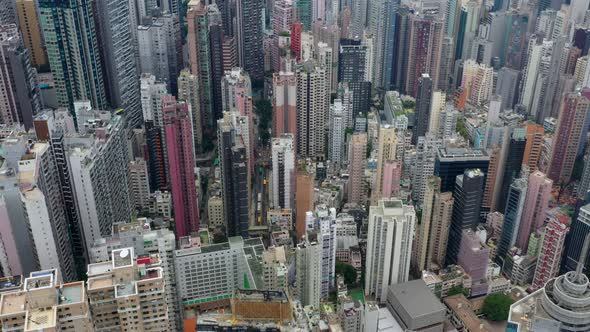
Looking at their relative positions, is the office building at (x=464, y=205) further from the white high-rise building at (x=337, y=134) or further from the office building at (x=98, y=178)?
the office building at (x=98, y=178)

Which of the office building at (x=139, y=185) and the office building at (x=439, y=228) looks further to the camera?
the office building at (x=139, y=185)

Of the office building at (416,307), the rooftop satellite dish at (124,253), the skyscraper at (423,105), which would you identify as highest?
the rooftop satellite dish at (124,253)

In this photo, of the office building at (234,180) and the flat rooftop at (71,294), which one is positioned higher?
the flat rooftop at (71,294)

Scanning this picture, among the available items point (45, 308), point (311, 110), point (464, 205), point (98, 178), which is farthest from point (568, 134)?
point (45, 308)

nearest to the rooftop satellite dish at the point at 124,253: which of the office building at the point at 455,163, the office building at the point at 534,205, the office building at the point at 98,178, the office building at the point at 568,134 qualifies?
the office building at the point at 98,178

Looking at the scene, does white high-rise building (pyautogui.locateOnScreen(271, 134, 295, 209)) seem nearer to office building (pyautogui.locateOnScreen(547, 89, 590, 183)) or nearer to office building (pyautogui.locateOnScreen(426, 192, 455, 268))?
office building (pyautogui.locateOnScreen(426, 192, 455, 268))

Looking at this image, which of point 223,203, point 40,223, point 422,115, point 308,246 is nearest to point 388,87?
point 422,115

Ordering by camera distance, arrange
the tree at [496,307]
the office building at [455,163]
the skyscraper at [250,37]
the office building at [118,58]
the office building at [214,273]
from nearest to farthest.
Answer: the office building at [214,273] → the tree at [496,307] → the office building at [455,163] → the office building at [118,58] → the skyscraper at [250,37]
